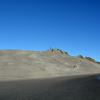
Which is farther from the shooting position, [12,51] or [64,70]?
[12,51]

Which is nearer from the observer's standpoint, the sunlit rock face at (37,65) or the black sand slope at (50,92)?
the black sand slope at (50,92)

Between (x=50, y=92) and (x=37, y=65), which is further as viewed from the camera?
(x=37, y=65)

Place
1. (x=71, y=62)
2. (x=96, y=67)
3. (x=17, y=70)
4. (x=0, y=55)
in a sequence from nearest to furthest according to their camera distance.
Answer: (x=17, y=70) < (x=0, y=55) < (x=71, y=62) < (x=96, y=67)

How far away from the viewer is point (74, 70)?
119 metres

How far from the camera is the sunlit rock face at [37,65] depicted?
9550 centimetres

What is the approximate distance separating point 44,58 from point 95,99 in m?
87.1

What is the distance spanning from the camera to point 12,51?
121m

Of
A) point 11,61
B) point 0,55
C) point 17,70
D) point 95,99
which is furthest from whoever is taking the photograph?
point 0,55

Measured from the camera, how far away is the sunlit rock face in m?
95.5

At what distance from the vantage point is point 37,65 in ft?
356

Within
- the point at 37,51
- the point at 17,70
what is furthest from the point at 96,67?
the point at 17,70

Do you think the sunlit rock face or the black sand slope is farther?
the sunlit rock face

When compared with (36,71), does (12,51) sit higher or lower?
higher

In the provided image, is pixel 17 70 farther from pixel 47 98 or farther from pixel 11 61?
pixel 47 98
